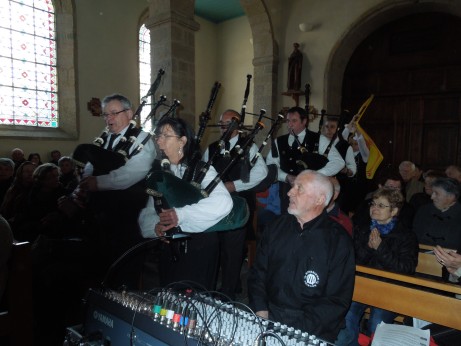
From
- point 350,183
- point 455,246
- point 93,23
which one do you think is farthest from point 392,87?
point 93,23

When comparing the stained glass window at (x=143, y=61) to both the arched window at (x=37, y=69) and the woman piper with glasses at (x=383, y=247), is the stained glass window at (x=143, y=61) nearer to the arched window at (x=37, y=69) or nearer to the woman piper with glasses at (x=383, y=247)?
the arched window at (x=37, y=69)

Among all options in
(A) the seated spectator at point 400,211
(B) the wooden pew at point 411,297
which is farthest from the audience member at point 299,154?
(B) the wooden pew at point 411,297

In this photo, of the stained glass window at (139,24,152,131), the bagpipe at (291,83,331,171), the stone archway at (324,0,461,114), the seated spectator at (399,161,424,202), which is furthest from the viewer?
the stained glass window at (139,24,152,131)

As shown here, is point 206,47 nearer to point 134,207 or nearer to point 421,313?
point 134,207

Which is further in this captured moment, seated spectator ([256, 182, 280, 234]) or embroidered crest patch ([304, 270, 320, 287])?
seated spectator ([256, 182, 280, 234])

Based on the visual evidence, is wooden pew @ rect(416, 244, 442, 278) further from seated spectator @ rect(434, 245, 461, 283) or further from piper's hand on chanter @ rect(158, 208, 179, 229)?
piper's hand on chanter @ rect(158, 208, 179, 229)

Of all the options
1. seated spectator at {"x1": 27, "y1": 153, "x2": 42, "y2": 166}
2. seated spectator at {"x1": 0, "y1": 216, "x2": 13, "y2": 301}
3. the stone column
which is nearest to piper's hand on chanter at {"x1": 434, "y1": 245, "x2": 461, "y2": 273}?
seated spectator at {"x1": 0, "y1": 216, "x2": 13, "y2": 301}

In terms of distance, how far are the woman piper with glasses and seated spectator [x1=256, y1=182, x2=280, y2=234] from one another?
1.46 m

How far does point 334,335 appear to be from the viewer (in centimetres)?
176

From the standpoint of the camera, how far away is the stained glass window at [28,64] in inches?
315

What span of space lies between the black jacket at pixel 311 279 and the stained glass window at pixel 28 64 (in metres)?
8.23

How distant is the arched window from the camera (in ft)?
26.3

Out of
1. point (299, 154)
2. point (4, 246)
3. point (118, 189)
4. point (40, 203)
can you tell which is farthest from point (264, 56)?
point (4, 246)

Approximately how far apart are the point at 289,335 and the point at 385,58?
296 inches
